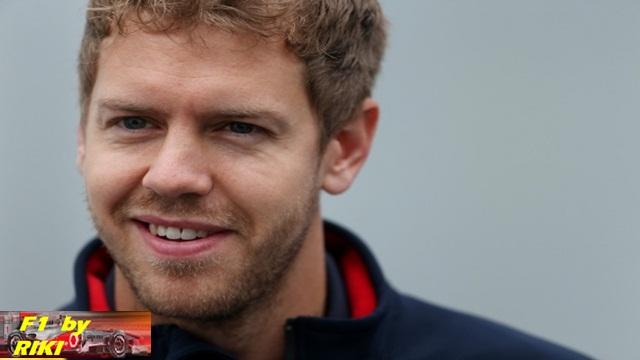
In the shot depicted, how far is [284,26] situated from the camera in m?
2.37

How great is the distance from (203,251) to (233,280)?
107mm

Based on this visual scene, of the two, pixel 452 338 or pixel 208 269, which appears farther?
pixel 452 338

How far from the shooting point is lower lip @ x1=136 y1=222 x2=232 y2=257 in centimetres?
229

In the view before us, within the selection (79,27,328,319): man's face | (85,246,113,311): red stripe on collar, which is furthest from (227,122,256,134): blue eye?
(85,246,113,311): red stripe on collar

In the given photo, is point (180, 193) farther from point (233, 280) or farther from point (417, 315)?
point (417, 315)

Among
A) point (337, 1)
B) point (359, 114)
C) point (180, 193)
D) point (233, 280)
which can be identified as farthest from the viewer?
point (359, 114)

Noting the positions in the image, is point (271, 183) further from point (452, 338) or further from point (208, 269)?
point (452, 338)

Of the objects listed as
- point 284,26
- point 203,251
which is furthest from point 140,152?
point 284,26

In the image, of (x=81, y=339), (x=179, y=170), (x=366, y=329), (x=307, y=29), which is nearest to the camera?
(x=81, y=339)

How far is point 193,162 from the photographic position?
2.23 metres

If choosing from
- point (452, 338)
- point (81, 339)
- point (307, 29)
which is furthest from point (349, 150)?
A: point (81, 339)

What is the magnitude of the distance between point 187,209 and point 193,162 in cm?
10

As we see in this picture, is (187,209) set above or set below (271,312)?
above

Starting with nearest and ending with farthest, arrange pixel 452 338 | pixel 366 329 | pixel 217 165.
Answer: pixel 217 165 → pixel 366 329 → pixel 452 338
